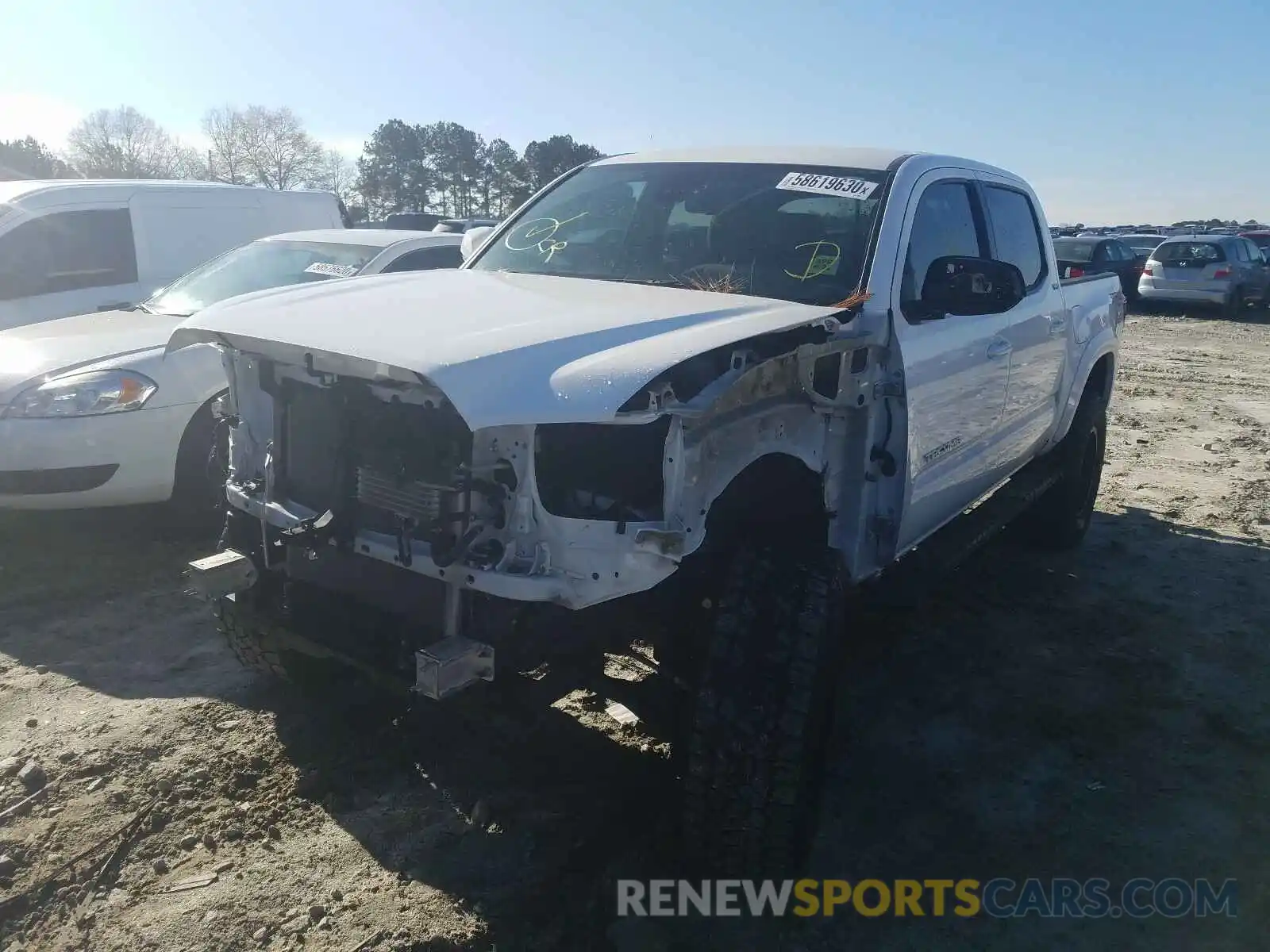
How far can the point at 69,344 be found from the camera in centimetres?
528

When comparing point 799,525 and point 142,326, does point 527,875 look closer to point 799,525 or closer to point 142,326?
point 799,525

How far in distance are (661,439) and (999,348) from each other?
2249 mm

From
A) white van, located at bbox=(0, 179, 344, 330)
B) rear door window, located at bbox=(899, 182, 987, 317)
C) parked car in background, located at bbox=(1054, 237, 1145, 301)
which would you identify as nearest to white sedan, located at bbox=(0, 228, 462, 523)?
white van, located at bbox=(0, 179, 344, 330)

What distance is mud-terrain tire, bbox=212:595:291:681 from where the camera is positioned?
300 cm

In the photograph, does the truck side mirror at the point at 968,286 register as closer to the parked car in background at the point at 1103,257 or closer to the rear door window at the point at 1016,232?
the rear door window at the point at 1016,232

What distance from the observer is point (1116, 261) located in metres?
21.0

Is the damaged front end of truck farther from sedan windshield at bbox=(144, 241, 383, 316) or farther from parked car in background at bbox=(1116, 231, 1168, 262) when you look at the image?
parked car in background at bbox=(1116, 231, 1168, 262)

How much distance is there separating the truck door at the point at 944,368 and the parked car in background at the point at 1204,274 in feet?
61.1

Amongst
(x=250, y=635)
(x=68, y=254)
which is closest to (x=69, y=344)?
(x=68, y=254)

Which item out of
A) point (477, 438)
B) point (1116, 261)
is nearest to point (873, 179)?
point (477, 438)

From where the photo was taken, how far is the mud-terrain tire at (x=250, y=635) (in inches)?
118

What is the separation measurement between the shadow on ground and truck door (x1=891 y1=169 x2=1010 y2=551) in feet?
1.96

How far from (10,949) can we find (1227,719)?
13.6ft

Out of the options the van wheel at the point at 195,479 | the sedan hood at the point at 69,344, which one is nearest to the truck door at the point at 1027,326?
the van wheel at the point at 195,479
